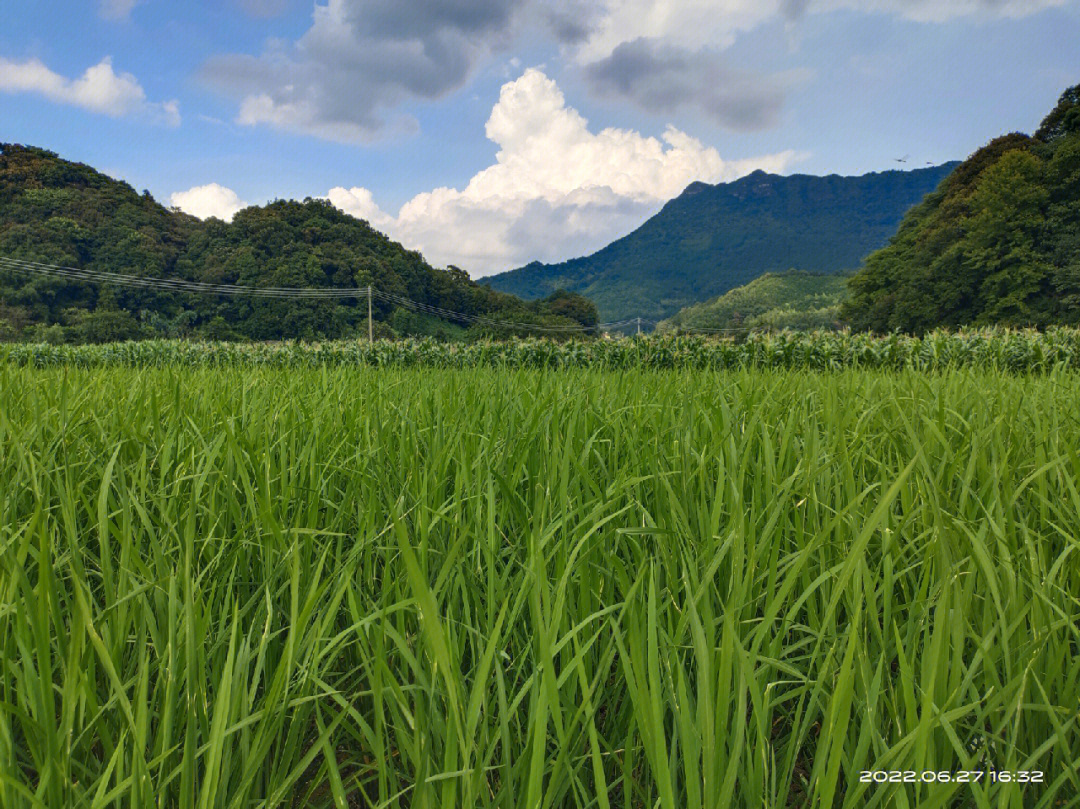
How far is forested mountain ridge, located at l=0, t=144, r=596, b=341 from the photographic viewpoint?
4750 cm

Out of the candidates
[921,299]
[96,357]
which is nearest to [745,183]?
[921,299]

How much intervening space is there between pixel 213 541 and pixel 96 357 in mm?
17075

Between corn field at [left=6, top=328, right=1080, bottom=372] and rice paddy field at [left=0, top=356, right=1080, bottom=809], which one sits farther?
corn field at [left=6, top=328, right=1080, bottom=372]

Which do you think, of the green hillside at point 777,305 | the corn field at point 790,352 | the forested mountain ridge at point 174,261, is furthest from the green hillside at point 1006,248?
the forested mountain ridge at point 174,261

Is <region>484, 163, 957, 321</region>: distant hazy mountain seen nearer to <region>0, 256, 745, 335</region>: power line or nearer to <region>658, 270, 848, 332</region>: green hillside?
<region>658, 270, 848, 332</region>: green hillside

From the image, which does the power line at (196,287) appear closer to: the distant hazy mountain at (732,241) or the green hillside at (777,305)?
the green hillside at (777,305)

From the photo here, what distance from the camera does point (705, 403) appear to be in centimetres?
225

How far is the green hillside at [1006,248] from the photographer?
93.7 ft

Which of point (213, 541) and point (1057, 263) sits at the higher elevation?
point (1057, 263)

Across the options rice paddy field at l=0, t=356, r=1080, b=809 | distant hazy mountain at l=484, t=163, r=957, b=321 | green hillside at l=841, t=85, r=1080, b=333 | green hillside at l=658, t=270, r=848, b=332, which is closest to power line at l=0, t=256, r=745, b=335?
green hillside at l=841, t=85, r=1080, b=333

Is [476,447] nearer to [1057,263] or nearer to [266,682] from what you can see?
[266,682]

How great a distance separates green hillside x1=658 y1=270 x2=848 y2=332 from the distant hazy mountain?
2001 cm

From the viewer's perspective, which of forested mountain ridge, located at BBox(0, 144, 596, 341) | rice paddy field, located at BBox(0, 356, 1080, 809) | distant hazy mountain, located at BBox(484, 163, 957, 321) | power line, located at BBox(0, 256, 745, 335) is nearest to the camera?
rice paddy field, located at BBox(0, 356, 1080, 809)

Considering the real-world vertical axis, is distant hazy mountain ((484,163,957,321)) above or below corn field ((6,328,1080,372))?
above
